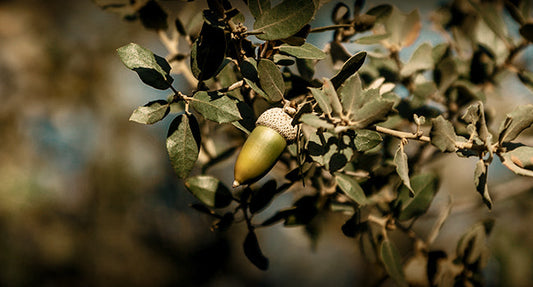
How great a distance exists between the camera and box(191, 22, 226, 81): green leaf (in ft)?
1.44

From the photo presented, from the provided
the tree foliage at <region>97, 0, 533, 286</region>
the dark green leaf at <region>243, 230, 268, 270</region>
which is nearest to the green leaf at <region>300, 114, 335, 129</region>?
the tree foliage at <region>97, 0, 533, 286</region>

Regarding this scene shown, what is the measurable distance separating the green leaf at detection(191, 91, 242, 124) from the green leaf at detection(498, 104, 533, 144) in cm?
35

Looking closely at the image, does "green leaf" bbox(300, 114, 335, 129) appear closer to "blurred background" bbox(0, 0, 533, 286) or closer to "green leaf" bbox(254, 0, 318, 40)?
"green leaf" bbox(254, 0, 318, 40)

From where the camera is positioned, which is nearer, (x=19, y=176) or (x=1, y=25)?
(x=19, y=176)

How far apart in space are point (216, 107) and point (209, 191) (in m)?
0.21

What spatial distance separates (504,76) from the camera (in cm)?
93

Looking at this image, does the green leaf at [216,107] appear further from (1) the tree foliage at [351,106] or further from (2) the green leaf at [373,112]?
(2) the green leaf at [373,112]

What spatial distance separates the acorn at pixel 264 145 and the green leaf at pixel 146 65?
0.14 meters

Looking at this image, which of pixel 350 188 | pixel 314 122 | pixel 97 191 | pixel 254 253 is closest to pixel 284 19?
pixel 314 122

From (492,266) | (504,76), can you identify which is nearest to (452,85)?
(504,76)

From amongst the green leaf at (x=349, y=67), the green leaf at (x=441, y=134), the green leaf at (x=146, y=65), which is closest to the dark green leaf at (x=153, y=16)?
the green leaf at (x=146, y=65)

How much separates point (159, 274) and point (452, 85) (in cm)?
230

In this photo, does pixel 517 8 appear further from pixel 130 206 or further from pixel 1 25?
pixel 1 25

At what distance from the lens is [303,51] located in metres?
0.47
